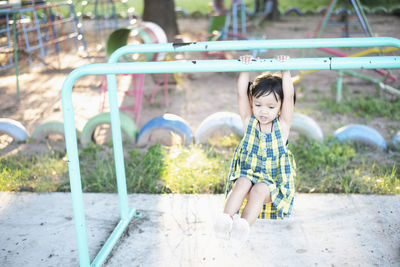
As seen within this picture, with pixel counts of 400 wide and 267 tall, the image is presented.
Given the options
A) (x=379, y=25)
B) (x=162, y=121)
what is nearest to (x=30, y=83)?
(x=162, y=121)

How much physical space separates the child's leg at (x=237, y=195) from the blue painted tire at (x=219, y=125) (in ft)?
5.20

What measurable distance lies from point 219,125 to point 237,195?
1.69m

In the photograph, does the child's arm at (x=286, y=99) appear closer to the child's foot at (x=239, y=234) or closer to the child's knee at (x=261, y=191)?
the child's knee at (x=261, y=191)

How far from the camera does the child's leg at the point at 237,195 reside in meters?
2.04

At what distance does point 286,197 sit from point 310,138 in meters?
1.71

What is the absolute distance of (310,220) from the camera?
2.58m

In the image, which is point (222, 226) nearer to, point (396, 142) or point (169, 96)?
point (396, 142)

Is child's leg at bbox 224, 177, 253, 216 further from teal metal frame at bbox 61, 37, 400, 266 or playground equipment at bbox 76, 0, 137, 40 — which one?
playground equipment at bbox 76, 0, 137, 40

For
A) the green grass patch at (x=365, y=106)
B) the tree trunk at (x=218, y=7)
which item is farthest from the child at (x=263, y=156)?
the tree trunk at (x=218, y=7)

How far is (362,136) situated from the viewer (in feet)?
12.1

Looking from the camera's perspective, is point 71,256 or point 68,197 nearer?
point 71,256

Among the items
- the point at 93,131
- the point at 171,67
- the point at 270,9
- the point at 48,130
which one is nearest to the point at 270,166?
the point at 171,67

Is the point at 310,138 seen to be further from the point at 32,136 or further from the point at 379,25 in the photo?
the point at 379,25

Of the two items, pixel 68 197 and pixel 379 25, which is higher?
pixel 379 25
